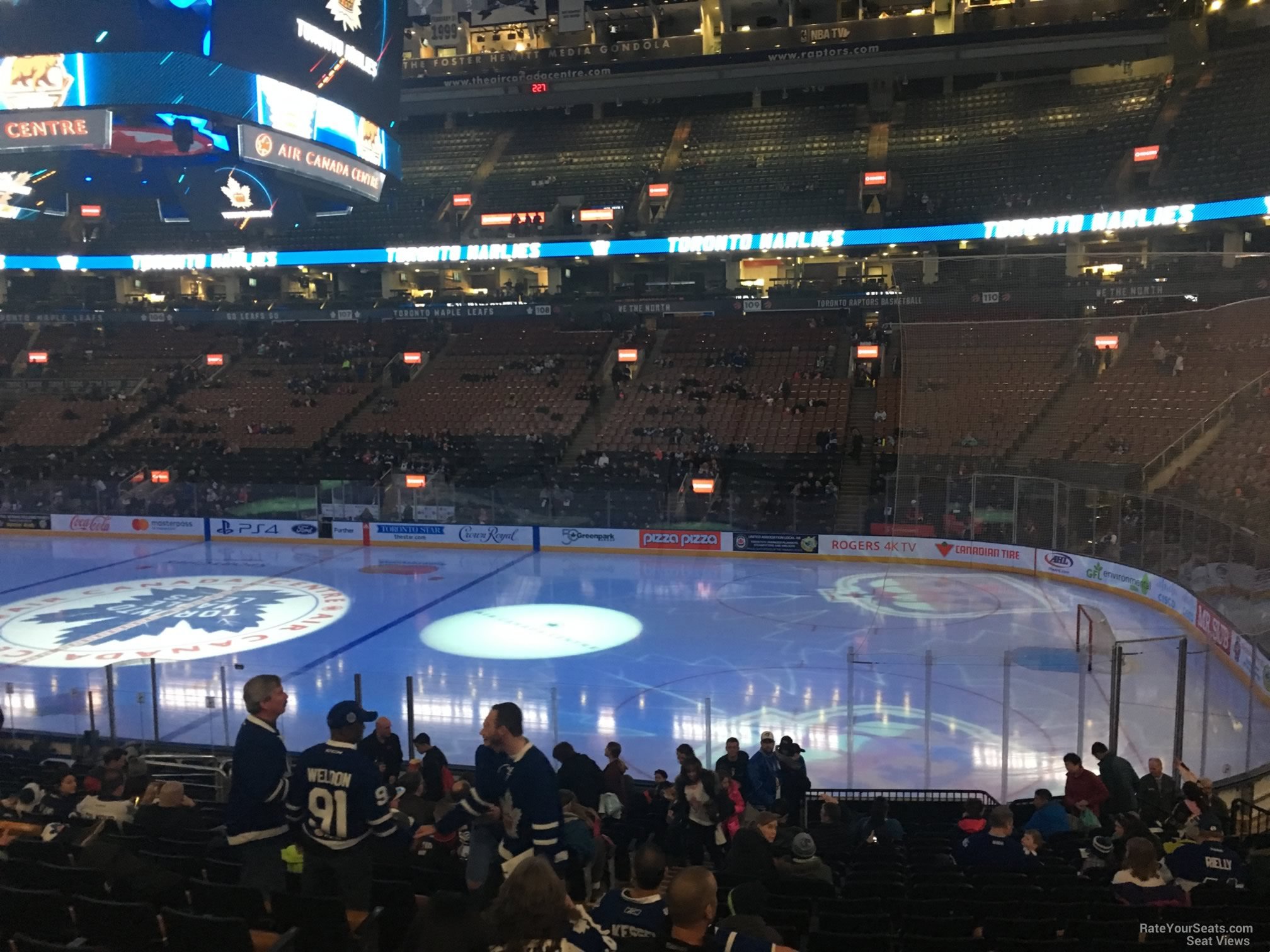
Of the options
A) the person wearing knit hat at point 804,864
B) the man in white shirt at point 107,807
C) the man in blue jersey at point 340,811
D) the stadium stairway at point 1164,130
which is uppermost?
the stadium stairway at point 1164,130

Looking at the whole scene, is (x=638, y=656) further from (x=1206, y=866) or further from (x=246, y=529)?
(x=246, y=529)

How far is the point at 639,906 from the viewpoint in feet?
12.2

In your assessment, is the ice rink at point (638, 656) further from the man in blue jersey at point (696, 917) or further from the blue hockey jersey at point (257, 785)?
the man in blue jersey at point (696, 917)

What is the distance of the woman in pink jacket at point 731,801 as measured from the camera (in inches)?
321

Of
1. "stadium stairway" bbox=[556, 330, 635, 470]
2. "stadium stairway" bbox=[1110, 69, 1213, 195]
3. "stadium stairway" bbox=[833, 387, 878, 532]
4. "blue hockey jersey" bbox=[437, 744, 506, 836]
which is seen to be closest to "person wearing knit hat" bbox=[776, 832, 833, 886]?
"blue hockey jersey" bbox=[437, 744, 506, 836]

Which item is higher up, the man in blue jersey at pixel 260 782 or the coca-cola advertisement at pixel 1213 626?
the man in blue jersey at pixel 260 782

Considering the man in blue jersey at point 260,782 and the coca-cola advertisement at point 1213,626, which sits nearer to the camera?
the man in blue jersey at point 260,782

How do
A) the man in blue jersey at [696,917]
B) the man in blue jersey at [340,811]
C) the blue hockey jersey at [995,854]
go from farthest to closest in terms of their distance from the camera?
the blue hockey jersey at [995,854] → the man in blue jersey at [340,811] → the man in blue jersey at [696,917]

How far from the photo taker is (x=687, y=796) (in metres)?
7.97

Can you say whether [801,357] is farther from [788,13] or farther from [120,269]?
[120,269]

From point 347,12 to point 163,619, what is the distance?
41.7ft

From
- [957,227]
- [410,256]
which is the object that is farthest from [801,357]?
[410,256]

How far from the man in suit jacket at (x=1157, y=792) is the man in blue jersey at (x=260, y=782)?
22.8 ft

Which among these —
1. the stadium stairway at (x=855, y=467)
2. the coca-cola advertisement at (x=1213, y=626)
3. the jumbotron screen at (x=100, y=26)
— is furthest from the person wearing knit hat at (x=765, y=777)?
the stadium stairway at (x=855, y=467)
